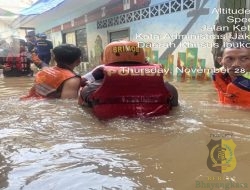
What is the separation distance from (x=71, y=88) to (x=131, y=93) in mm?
975

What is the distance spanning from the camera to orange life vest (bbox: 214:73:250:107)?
10.1 feet

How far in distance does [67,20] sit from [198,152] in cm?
1339

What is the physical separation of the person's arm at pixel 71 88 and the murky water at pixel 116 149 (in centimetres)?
27

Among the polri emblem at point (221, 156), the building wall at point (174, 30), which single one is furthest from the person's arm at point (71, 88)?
the building wall at point (174, 30)

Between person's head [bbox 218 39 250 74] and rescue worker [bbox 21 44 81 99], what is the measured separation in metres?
1.49

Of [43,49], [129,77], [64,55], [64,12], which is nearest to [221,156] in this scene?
[129,77]

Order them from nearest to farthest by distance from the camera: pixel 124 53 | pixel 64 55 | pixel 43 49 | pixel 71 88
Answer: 1. pixel 124 53
2. pixel 71 88
3. pixel 64 55
4. pixel 43 49

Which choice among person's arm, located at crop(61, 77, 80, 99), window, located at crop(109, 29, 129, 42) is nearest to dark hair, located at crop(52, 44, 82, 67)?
person's arm, located at crop(61, 77, 80, 99)

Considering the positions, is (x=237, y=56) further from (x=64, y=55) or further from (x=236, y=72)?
(x=64, y=55)

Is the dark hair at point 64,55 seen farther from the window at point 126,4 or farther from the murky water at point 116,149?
the window at point 126,4

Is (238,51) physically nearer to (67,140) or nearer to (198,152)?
(198,152)

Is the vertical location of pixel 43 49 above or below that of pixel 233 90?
Answer: above

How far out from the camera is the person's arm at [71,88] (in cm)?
361

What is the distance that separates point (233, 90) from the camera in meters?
3.17
